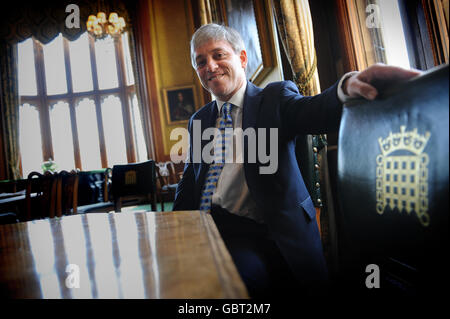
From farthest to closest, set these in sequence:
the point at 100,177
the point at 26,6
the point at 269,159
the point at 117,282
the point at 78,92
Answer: the point at 78,92
the point at 26,6
the point at 100,177
the point at 269,159
the point at 117,282

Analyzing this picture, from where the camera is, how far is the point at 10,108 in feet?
25.0

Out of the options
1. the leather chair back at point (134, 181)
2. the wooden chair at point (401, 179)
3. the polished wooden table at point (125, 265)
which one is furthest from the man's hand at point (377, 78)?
the leather chair back at point (134, 181)

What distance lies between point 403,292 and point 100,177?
4.48 meters

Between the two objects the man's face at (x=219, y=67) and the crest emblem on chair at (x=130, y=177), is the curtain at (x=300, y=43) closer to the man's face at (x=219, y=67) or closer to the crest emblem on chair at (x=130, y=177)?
the man's face at (x=219, y=67)

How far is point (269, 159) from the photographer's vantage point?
1143mm

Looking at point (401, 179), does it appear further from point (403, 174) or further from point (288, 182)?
point (288, 182)

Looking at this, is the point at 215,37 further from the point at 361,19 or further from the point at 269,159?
the point at 361,19

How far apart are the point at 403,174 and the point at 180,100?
7447 mm

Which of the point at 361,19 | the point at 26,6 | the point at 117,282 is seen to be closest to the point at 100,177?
the point at 361,19

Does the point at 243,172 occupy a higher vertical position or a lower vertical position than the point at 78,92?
lower

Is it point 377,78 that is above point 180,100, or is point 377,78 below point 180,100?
below

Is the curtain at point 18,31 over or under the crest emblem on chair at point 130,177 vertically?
over

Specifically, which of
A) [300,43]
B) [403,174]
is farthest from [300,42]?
[403,174]

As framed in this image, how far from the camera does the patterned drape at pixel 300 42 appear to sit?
5.92ft
